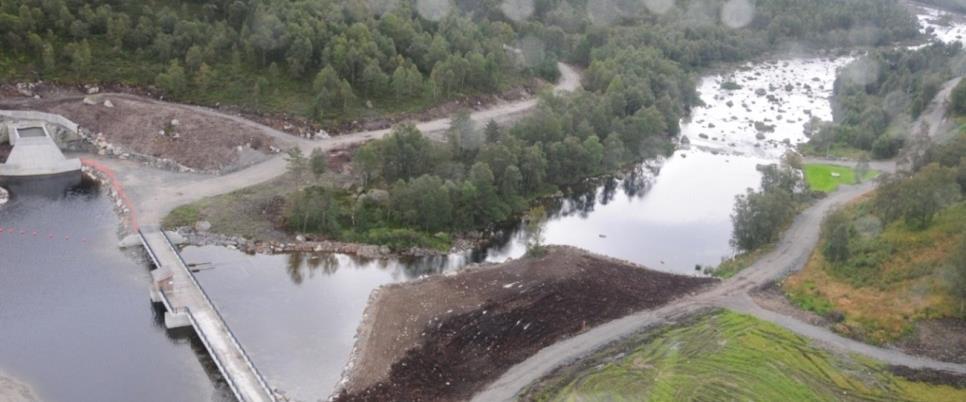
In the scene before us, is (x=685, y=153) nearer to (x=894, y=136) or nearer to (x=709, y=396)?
(x=894, y=136)

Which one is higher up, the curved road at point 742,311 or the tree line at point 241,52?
the tree line at point 241,52

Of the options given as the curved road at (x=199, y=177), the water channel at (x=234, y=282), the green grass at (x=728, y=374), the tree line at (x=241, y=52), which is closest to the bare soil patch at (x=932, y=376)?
the green grass at (x=728, y=374)

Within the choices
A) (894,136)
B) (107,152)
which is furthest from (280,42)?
(894,136)

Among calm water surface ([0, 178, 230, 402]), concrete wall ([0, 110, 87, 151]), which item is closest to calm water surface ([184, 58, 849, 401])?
calm water surface ([0, 178, 230, 402])

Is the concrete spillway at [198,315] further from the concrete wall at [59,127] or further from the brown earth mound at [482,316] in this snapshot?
the concrete wall at [59,127]

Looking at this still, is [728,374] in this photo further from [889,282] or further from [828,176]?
[828,176]
